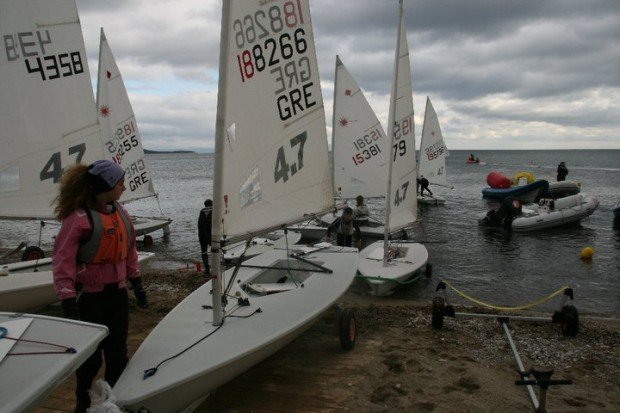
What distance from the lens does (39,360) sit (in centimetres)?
261

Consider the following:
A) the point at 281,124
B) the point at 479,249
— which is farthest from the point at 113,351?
the point at 479,249

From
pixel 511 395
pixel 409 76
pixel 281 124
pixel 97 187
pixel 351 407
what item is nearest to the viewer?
pixel 97 187

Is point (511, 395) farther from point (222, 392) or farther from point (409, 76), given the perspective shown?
point (409, 76)

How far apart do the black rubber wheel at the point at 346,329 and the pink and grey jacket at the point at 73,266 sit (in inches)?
113

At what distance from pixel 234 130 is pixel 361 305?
14.2ft

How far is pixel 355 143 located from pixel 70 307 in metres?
13.1

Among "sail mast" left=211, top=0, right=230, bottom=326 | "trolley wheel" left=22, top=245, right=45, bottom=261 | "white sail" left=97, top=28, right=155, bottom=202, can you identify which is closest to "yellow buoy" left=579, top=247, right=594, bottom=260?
"sail mast" left=211, top=0, right=230, bottom=326

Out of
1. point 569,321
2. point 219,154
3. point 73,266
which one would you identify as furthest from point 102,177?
point 569,321

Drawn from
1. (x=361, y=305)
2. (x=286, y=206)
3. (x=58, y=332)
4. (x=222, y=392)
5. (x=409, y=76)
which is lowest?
(x=361, y=305)

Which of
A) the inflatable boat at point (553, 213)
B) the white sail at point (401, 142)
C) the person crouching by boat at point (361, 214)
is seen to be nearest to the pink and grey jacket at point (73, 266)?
the white sail at point (401, 142)

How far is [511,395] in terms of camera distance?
4305 millimetres

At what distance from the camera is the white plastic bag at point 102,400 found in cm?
287

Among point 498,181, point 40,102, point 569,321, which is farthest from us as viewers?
point 498,181

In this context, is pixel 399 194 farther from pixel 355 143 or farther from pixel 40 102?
pixel 40 102
